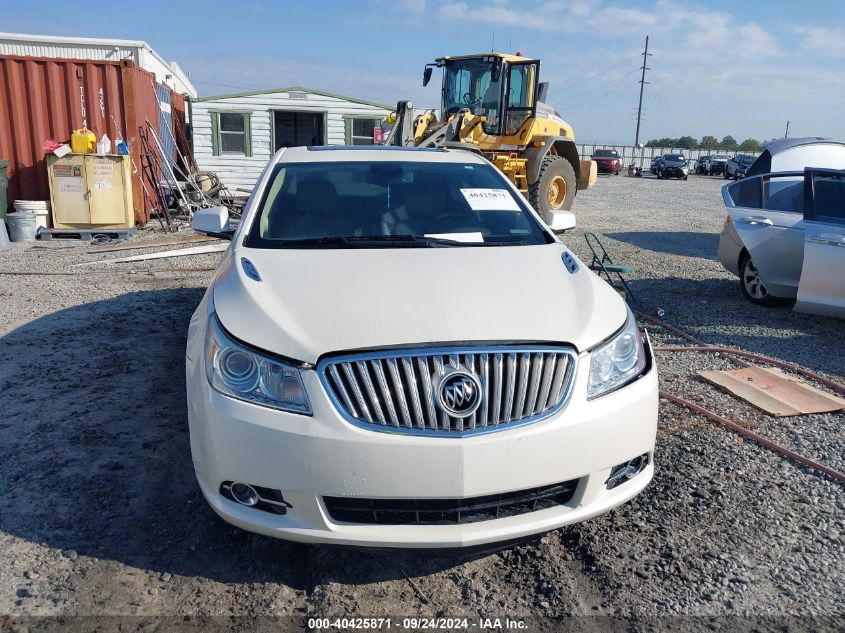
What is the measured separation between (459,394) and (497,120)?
492 inches

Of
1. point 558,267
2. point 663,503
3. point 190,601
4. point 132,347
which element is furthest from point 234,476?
point 132,347

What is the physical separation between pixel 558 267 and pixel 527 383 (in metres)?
1.02

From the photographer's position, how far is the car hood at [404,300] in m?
2.49

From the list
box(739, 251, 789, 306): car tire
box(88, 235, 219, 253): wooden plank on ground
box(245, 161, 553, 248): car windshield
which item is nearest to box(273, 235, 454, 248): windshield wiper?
box(245, 161, 553, 248): car windshield

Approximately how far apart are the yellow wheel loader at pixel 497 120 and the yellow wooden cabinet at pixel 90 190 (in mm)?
5140

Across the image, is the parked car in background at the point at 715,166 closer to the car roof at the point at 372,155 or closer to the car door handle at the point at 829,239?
the car door handle at the point at 829,239

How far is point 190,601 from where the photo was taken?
2.54 m

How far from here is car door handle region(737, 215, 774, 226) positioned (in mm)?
6844

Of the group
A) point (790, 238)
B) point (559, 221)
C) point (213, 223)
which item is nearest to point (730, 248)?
point (790, 238)

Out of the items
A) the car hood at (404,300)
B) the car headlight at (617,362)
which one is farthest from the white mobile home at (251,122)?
the car headlight at (617,362)

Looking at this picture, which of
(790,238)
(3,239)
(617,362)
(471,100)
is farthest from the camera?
(471,100)

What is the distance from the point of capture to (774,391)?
A: 481 cm

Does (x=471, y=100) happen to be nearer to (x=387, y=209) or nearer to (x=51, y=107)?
(x=51, y=107)

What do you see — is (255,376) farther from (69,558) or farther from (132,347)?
(132,347)
